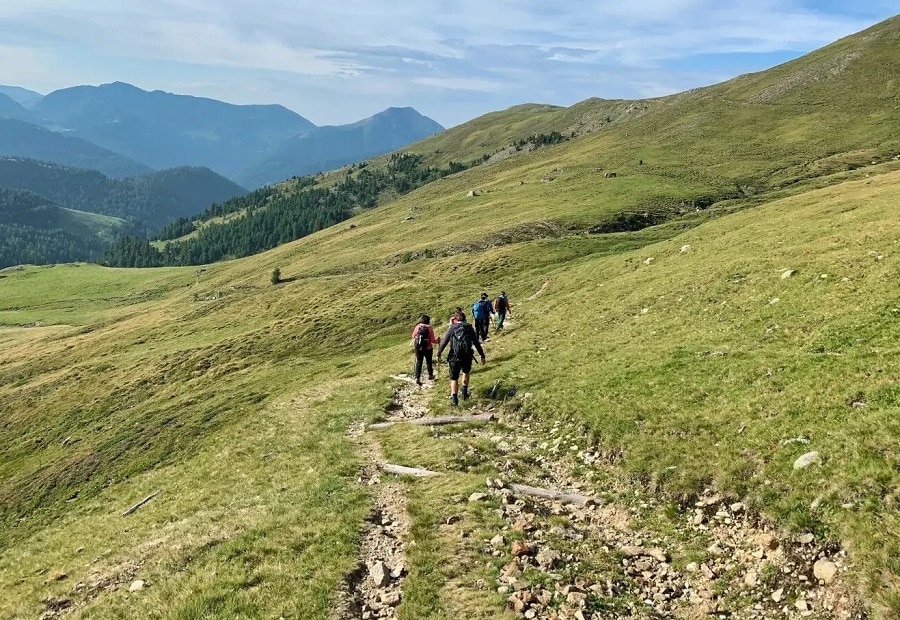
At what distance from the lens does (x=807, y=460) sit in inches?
478

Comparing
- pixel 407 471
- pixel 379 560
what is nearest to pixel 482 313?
pixel 407 471

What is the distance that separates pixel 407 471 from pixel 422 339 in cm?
1172

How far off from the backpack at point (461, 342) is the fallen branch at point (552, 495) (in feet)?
28.3

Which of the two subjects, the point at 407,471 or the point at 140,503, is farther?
the point at 140,503

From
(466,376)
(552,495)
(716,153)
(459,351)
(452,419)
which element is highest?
(716,153)

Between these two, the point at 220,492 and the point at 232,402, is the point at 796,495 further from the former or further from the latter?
the point at 232,402

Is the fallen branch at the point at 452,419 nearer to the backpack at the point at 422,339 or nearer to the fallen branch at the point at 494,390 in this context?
the fallen branch at the point at 494,390

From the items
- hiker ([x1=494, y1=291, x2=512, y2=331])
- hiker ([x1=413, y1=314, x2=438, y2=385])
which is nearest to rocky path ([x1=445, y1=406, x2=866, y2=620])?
hiker ([x1=413, y1=314, x2=438, y2=385])

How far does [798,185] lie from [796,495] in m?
73.8

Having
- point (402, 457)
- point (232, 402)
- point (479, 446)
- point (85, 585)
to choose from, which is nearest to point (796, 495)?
point (479, 446)

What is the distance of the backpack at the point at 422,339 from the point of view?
94.4 ft

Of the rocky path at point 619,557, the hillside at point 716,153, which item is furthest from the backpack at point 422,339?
the hillside at point 716,153

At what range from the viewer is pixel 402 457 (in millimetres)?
19391

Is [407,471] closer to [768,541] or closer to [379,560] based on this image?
[379,560]
